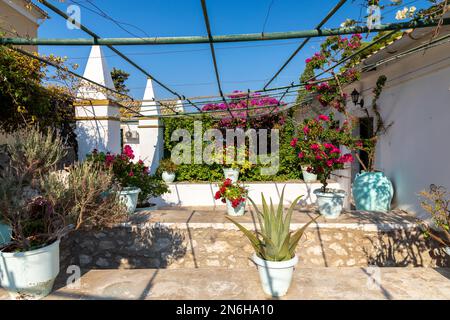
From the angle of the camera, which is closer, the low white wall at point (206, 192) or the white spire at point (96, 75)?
the white spire at point (96, 75)

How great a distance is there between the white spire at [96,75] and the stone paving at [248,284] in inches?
134

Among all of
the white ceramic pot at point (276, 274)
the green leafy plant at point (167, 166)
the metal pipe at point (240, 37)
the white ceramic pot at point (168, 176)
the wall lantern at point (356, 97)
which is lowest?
the white ceramic pot at point (276, 274)

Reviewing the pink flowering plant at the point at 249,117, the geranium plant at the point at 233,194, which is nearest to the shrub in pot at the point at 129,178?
the geranium plant at the point at 233,194

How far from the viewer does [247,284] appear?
2623mm

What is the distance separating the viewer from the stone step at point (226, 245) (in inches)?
141

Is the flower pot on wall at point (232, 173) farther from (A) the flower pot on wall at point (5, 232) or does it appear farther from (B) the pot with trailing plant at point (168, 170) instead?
(A) the flower pot on wall at point (5, 232)

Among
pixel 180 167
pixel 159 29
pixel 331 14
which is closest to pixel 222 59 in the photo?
pixel 159 29

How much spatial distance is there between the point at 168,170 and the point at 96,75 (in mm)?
3367

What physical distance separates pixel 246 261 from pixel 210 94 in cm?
342

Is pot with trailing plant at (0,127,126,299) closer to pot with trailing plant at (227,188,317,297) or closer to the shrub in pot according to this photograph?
the shrub in pot

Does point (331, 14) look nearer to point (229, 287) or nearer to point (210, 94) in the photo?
point (229, 287)

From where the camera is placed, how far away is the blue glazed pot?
455 centimetres

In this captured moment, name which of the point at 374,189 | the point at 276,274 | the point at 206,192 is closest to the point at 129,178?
the point at 206,192

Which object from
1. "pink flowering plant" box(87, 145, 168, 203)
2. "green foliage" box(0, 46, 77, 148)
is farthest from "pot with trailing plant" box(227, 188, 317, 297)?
"green foliage" box(0, 46, 77, 148)
